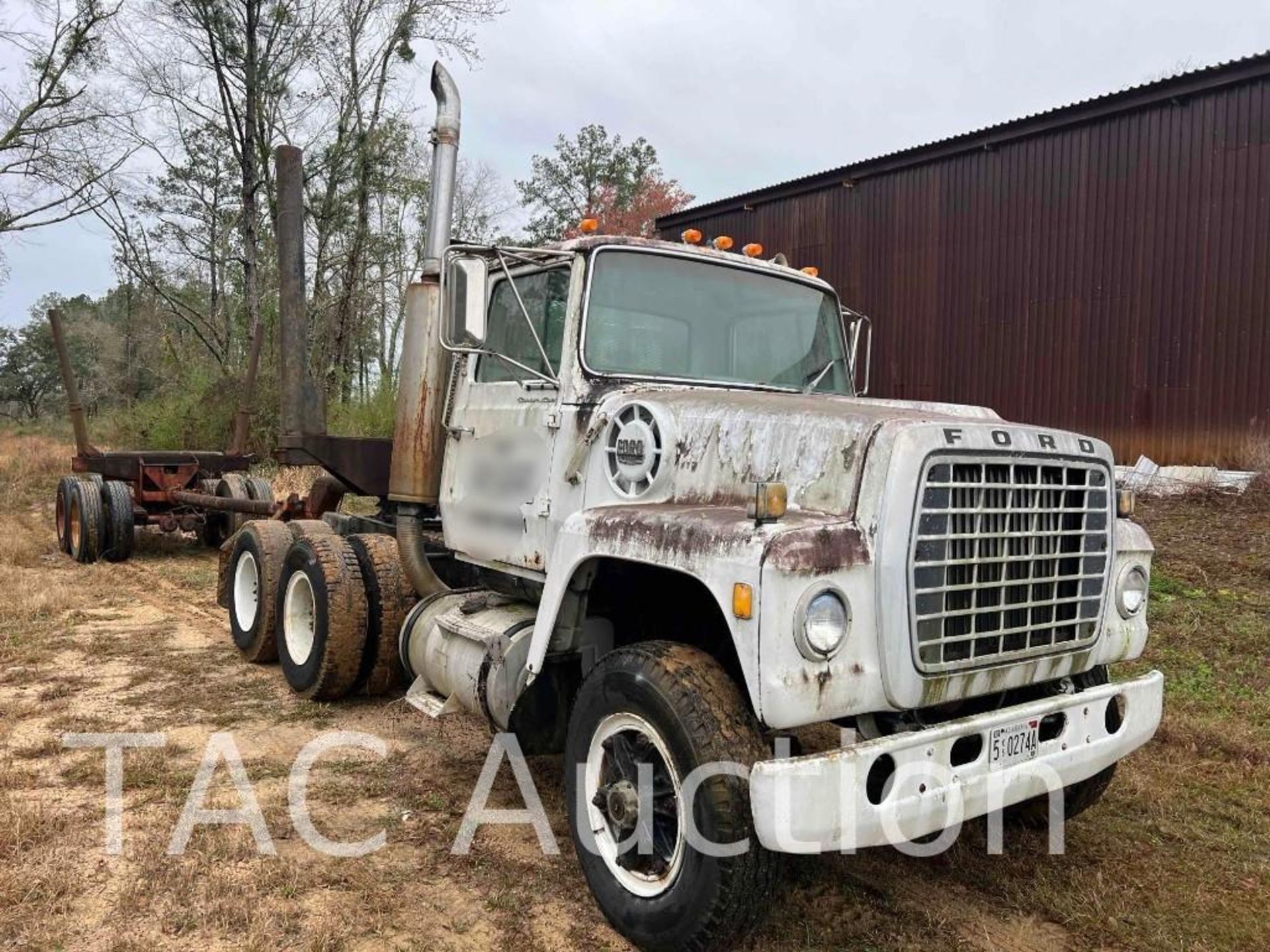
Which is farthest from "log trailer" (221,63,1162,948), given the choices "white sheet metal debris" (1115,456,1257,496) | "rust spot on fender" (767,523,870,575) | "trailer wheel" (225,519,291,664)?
"white sheet metal debris" (1115,456,1257,496)

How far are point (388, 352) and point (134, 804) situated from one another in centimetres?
3142

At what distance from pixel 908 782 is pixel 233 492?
963 centimetres

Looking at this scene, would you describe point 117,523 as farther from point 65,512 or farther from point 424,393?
point 424,393

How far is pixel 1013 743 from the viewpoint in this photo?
2.98 meters

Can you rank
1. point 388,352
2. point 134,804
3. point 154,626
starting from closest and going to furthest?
point 134,804 → point 154,626 → point 388,352

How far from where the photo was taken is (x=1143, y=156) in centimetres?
1229

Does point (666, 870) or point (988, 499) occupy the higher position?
point (988, 499)

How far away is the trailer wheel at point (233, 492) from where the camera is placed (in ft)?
35.1

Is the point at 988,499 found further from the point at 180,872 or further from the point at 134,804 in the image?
the point at 134,804

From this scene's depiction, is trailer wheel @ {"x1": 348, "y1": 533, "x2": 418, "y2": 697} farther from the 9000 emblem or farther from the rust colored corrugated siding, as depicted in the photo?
the rust colored corrugated siding

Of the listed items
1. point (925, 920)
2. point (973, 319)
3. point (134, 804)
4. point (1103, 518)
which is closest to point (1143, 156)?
point (973, 319)

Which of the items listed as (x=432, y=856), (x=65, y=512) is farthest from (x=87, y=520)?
(x=432, y=856)

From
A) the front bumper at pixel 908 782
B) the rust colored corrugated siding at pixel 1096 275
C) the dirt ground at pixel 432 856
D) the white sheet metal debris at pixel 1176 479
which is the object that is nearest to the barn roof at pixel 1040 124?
the rust colored corrugated siding at pixel 1096 275

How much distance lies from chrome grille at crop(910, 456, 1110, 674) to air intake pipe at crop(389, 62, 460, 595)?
9.71ft
